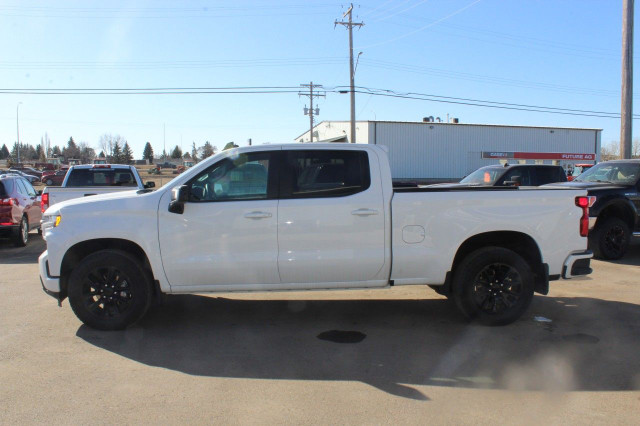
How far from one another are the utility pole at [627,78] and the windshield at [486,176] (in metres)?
4.89

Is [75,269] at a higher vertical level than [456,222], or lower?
lower

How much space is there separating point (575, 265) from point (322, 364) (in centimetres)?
319

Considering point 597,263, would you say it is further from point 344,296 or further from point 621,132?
point 621,132

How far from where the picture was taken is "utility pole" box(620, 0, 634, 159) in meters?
14.9

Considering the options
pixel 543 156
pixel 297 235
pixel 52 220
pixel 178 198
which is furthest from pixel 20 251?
pixel 543 156

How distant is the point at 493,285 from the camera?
5734 mm

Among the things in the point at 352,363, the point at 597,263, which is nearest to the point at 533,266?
the point at 352,363

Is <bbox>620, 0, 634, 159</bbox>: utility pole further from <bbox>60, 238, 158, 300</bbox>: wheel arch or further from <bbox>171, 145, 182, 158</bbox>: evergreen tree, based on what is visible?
<bbox>171, 145, 182, 158</bbox>: evergreen tree

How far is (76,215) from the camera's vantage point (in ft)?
17.5

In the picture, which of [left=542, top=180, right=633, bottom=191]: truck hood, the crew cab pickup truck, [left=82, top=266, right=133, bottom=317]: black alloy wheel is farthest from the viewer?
the crew cab pickup truck

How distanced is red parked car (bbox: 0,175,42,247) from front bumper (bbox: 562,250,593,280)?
1109 centimetres

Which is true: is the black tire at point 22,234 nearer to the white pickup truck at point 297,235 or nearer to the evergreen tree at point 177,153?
the white pickup truck at point 297,235

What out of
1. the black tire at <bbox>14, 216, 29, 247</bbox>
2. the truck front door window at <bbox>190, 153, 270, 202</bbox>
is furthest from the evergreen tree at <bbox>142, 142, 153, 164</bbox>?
the truck front door window at <bbox>190, 153, 270, 202</bbox>

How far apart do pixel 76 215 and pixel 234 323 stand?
211 cm
